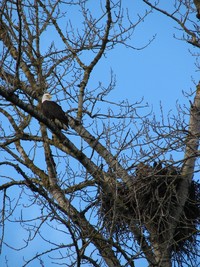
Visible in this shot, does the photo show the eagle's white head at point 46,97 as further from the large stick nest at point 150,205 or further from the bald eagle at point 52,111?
the large stick nest at point 150,205

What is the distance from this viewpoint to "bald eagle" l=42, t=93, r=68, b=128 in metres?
10.6

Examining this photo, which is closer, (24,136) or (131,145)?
(131,145)

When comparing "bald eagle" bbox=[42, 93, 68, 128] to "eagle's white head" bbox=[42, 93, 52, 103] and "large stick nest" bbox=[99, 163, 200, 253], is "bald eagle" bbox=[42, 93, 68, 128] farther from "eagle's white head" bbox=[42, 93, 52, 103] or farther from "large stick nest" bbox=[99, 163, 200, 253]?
"large stick nest" bbox=[99, 163, 200, 253]

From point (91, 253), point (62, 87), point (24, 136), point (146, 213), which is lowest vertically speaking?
point (91, 253)

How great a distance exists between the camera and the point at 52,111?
35.7 ft

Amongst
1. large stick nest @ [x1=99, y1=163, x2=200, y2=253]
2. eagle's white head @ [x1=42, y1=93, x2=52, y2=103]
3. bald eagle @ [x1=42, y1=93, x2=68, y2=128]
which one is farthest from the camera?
bald eagle @ [x1=42, y1=93, x2=68, y2=128]

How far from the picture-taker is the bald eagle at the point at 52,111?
10.6m

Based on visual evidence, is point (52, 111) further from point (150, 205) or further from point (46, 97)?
point (150, 205)

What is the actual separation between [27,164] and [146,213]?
231 centimetres

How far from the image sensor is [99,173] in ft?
29.1

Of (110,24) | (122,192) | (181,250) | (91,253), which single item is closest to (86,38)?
(110,24)

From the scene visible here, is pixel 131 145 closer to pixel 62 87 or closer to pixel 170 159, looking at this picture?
pixel 170 159

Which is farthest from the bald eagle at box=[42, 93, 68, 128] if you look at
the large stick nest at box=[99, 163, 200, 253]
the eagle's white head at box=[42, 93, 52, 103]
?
the large stick nest at box=[99, 163, 200, 253]

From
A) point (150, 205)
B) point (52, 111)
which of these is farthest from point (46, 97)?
point (150, 205)
